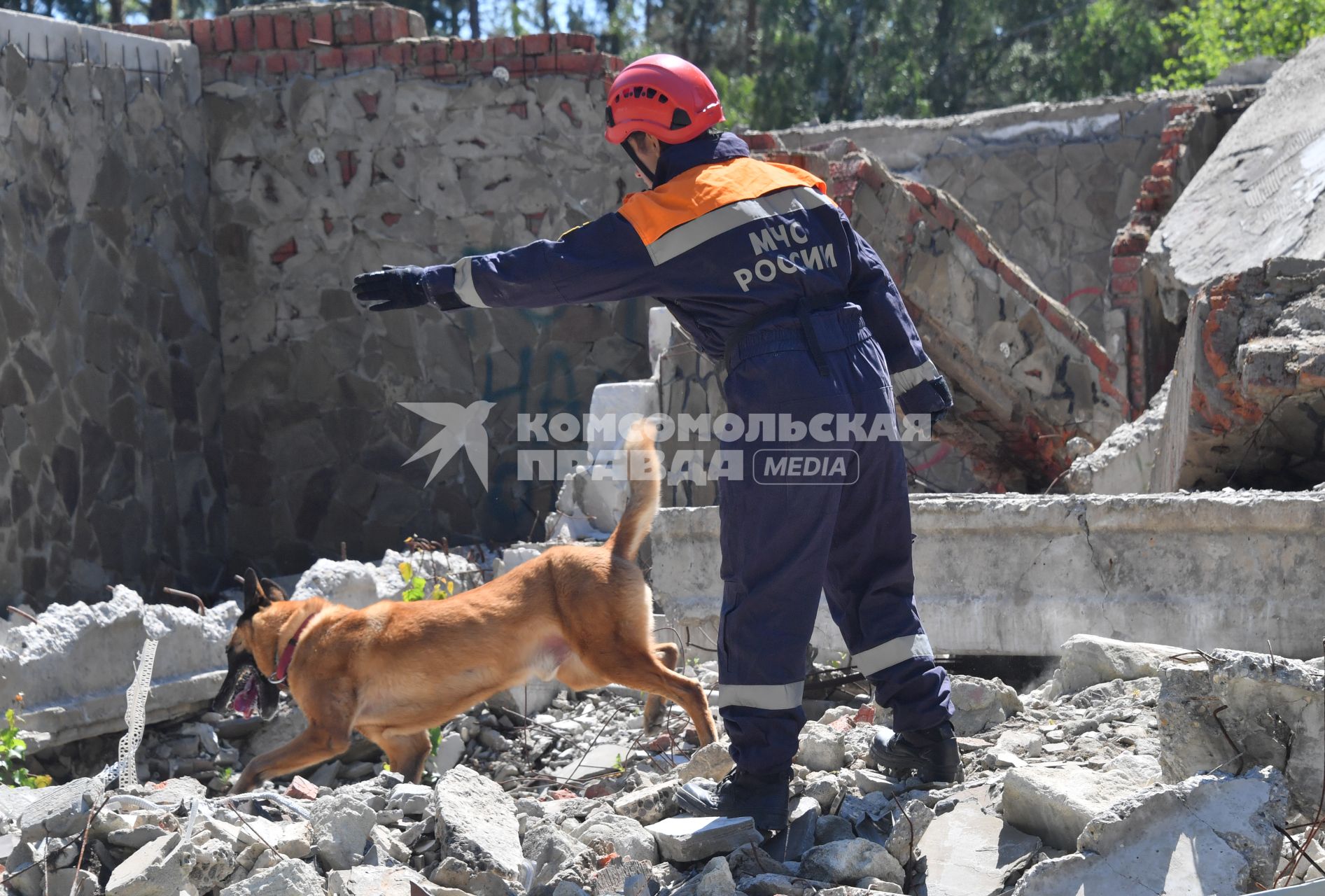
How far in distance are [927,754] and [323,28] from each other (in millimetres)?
7805

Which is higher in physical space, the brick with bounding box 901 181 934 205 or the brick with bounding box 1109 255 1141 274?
the brick with bounding box 901 181 934 205

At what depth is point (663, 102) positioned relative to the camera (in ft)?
12.9

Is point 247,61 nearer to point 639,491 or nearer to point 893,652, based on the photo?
point 639,491

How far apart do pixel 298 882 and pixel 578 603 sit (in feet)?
7.27

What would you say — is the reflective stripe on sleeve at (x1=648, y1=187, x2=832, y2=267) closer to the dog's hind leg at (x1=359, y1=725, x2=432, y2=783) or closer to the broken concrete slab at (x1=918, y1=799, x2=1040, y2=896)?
the broken concrete slab at (x1=918, y1=799, x2=1040, y2=896)

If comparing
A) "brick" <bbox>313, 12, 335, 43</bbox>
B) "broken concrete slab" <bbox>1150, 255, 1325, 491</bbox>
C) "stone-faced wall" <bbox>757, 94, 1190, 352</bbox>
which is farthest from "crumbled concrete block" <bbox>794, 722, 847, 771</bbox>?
"stone-faced wall" <bbox>757, 94, 1190, 352</bbox>

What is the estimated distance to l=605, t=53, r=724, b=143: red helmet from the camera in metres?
3.94

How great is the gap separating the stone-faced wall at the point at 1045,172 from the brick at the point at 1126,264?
1386mm

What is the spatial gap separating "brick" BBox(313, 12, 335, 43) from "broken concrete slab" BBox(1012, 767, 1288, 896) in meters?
8.49

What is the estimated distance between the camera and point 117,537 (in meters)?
8.89

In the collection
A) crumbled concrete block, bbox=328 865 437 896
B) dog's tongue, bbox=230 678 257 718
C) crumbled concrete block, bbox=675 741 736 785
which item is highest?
crumbled concrete block, bbox=328 865 437 896

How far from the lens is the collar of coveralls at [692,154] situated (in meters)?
3.96

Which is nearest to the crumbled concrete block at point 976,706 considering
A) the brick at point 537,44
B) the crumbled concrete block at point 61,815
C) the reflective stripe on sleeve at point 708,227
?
the reflective stripe on sleeve at point 708,227

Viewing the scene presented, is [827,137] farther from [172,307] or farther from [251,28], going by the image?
[172,307]
